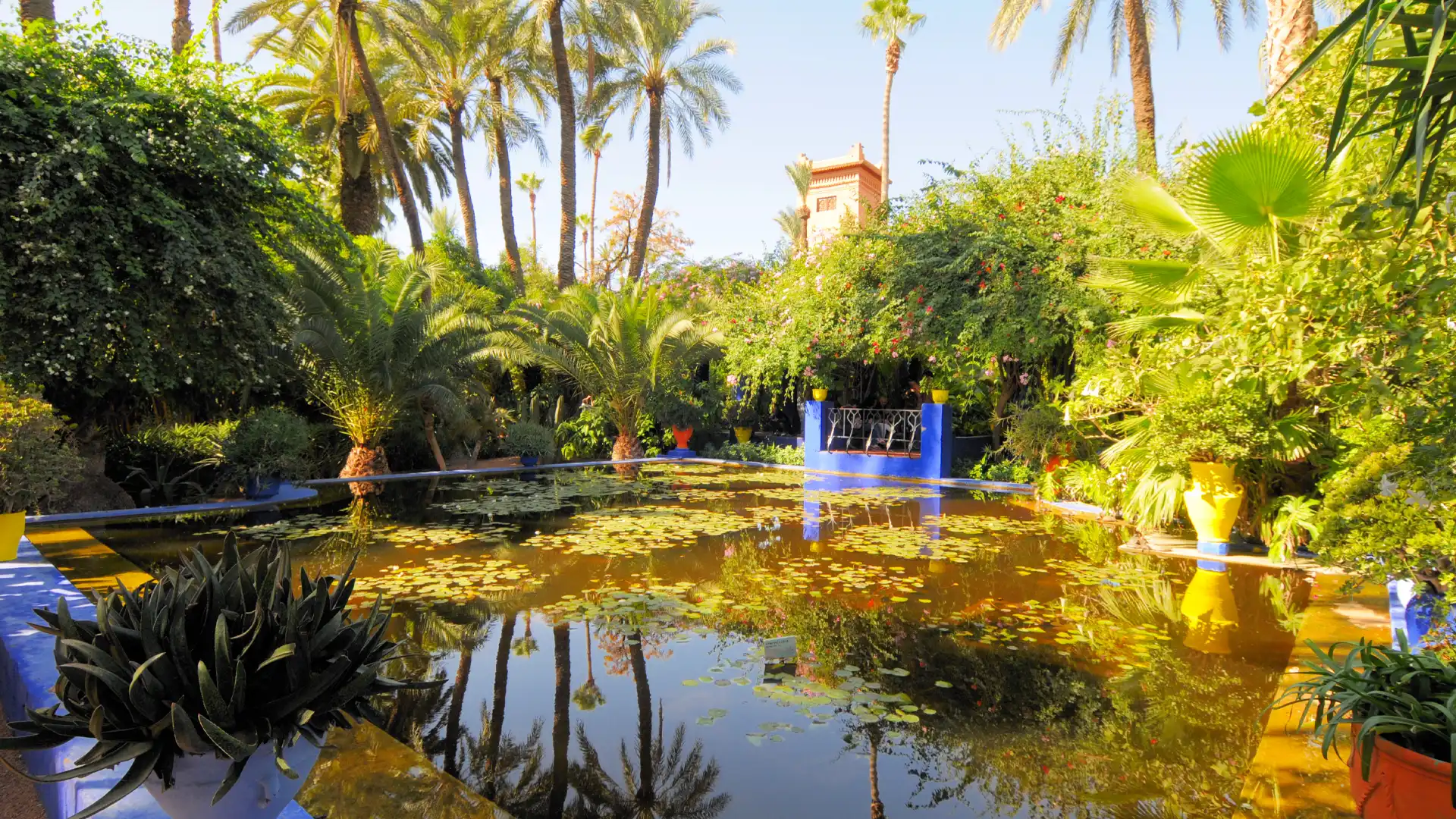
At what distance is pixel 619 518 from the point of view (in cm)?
936

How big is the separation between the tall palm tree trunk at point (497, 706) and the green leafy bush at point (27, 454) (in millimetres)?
3951

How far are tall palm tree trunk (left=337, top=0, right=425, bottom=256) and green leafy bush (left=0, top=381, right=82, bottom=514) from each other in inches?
445

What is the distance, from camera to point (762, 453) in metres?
16.9

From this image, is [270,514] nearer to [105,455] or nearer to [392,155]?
[105,455]

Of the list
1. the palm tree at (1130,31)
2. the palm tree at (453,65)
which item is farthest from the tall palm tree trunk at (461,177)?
the palm tree at (1130,31)

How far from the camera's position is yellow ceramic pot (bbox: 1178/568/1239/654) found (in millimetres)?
4867

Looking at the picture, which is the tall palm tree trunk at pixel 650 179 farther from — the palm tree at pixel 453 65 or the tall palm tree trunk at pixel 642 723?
the tall palm tree trunk at pixel 642 723

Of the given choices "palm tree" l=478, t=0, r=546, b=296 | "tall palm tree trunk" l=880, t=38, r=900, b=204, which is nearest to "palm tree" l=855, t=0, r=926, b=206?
"tall palm tree trunk" l=880, t=38, r=900, b=204

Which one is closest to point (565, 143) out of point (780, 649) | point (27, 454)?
point (27, 454)

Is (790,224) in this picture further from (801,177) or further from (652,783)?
(652,783)

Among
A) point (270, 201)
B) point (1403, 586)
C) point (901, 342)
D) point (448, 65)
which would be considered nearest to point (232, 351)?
point (270, 201)

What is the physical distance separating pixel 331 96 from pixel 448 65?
3.61 metres

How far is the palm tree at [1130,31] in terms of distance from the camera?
13.8 meters

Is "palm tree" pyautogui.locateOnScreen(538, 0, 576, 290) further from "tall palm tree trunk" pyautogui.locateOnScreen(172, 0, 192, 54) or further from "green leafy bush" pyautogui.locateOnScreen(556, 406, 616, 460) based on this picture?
"tall palm tree trunk" pyautogui.locateOnScreen(172, 0, 192, 54)
